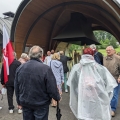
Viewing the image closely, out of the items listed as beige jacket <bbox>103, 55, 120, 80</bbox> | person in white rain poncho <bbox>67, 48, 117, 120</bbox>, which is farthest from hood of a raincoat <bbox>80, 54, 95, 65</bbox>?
beige jacket <bbox>103, 55, 120, 80</bbox>

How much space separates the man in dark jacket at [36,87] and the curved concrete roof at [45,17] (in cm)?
844

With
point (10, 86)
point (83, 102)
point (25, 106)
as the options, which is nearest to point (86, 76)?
point (83, 102)

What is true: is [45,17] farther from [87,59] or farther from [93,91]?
[93,91]

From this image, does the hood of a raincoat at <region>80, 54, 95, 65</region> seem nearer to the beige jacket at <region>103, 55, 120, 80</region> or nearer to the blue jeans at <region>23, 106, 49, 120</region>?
the blue jeans at <region>23, 106, 49, 120</region>

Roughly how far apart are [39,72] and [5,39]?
106 inches

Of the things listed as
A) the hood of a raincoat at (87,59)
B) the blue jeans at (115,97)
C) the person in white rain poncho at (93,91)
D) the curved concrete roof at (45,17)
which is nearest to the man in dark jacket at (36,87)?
the person in white rain poncho at (93,91)

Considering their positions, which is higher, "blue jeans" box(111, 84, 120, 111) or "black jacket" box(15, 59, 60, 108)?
"black jacket" box(15, 59, 60, 108)

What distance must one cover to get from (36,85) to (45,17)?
1146 cm

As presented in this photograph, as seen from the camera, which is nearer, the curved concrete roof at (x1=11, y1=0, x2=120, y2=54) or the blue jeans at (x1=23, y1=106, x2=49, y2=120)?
the blue jeans at (x1=23, y1=106, x2=49, y2=120)

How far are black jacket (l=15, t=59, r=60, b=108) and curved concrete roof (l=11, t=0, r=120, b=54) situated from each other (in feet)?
27.8

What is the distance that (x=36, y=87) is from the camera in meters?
3.14

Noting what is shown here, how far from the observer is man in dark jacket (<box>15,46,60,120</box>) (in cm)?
313

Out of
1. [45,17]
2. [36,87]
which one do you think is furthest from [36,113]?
[45,17]

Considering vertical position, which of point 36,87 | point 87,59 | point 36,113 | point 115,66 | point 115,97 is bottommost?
point 115,97
